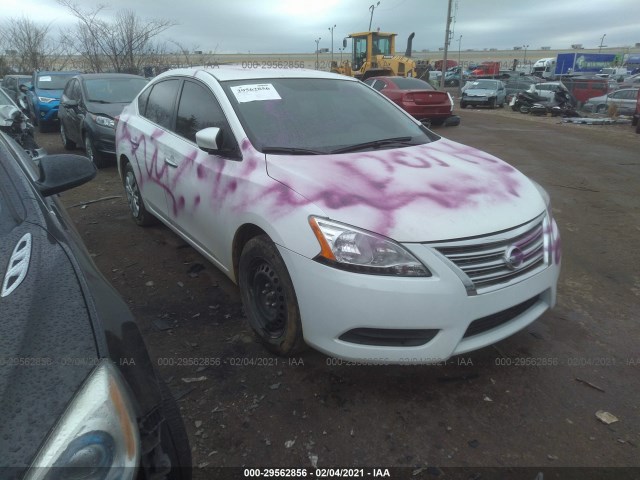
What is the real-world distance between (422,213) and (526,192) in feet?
2.80

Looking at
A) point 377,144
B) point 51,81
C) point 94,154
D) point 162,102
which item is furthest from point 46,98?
point 377,144

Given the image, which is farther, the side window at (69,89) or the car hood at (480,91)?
the car hood at (480,91)

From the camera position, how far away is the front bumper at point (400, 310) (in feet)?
6.76

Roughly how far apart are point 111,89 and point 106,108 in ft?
3.04

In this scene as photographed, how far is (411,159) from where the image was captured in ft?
9.22

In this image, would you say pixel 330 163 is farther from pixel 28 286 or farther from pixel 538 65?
pixel 538 65

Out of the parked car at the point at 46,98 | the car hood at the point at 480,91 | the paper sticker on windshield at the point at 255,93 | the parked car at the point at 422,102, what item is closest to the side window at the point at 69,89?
the parked car at the point at 46,98

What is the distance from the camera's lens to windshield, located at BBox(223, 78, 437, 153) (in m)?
2.89

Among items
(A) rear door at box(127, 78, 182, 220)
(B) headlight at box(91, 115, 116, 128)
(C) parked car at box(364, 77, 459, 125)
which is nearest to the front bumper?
(A) rear door at box(127, 78, 182, 220)

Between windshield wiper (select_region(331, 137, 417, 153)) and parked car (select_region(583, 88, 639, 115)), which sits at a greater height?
windshield wiper (select_region(331, 137, 417, 153))

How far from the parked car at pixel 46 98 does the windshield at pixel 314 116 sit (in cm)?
1042

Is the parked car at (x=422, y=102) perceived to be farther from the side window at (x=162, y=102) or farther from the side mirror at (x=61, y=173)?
the side mirror at (x=61, y=173)

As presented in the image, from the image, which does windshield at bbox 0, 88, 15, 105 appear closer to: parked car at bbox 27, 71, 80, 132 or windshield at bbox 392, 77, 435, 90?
parked car at bbox 27, 71, 80, 132

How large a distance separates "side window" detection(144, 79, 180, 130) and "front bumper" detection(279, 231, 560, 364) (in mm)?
2241
